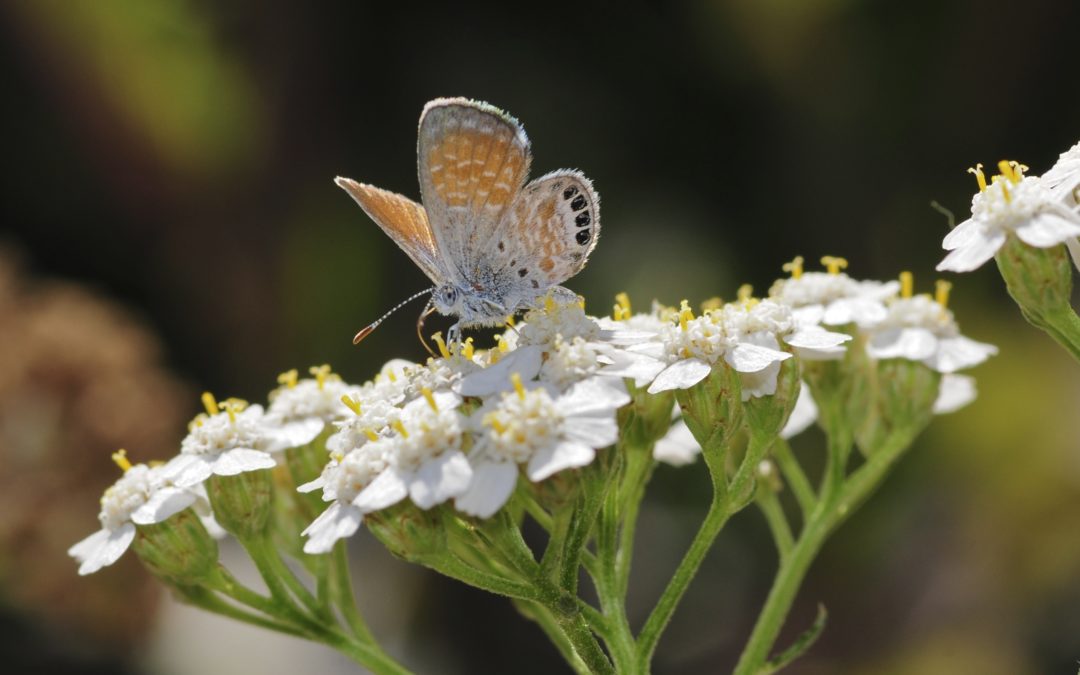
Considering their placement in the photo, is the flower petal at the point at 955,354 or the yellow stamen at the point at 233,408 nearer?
the yellow stamen at the point at 233,408

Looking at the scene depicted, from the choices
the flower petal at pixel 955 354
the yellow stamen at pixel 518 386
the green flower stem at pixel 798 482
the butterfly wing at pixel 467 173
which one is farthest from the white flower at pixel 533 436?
the flower petal at pixel 955 354

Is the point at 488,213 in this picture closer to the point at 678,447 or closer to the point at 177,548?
→ the point at 678,447

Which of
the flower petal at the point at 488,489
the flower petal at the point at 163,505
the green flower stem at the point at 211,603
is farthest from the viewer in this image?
the green flower stem at the point at 211,603

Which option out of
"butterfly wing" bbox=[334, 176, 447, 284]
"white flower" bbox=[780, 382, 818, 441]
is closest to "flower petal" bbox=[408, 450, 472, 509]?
"butterfly wing" bbox=[334, 176, 447, 284]

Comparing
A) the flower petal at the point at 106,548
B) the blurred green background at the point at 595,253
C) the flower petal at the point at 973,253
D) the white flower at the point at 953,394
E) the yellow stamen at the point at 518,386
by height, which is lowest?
the flower petal at the point at 106,548

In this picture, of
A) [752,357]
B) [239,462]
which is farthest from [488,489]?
[239,462]

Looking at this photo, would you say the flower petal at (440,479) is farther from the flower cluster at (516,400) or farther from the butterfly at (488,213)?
the butterfly at (488,213)
